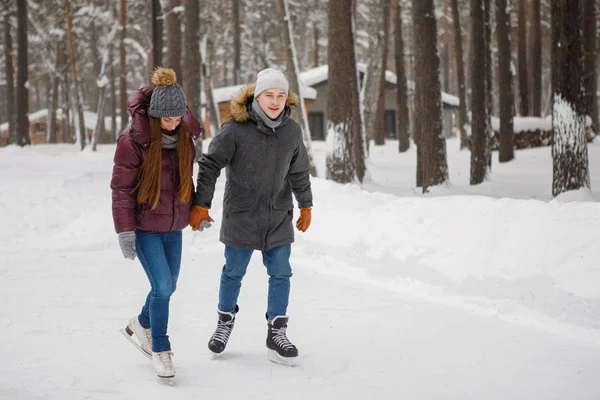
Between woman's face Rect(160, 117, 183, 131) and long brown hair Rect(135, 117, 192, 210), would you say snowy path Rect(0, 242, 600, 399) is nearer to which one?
long brown hair Rect(135, 117, 192, 210)

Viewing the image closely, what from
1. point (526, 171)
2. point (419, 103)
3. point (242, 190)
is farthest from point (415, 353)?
point (526, 171)

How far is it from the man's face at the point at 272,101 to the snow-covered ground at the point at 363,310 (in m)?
1.95

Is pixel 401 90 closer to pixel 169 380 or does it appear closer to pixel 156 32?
pixel 156 32

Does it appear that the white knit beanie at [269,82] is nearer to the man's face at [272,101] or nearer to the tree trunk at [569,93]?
the man's face at [272,101]

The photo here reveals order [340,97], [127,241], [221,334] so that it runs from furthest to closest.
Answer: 1. [340,97]
2. [221,334]
3. [127,241]

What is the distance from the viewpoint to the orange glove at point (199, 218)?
4779 millimetres

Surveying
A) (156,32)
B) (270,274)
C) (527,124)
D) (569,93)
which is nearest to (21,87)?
(156,32)

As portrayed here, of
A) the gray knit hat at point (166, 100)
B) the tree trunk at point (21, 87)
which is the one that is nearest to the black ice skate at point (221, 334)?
the gray knit hat at point (166, 100)

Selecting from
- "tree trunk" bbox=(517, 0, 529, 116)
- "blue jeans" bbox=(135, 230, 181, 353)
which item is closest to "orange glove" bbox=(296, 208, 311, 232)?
"blue jeans" bbox=(135, 230, 181, 353)

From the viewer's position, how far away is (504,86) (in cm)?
2245

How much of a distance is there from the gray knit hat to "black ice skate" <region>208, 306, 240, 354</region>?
1.69m

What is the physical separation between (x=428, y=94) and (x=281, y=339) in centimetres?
1068

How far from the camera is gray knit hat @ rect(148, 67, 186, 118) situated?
4445mm

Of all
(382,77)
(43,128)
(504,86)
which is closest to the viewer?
(504,86)
